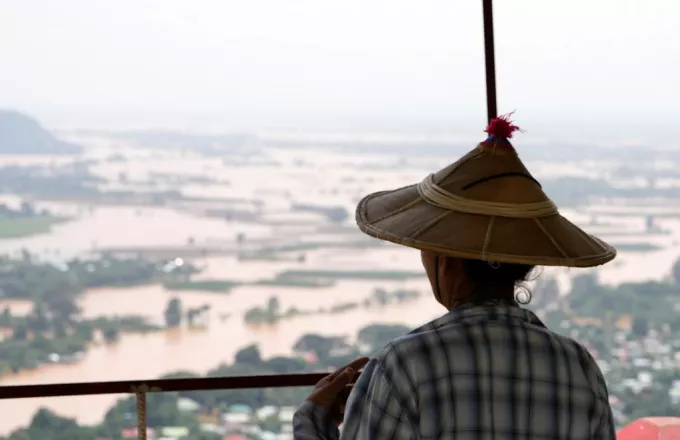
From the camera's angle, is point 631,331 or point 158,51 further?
point 158,51

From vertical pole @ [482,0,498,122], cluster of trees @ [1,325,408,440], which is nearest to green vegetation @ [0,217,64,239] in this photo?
cluster of trees @ [1,325,408,440]

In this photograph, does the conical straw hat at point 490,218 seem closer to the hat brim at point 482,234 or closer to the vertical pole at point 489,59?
the hat brim at point 482,234

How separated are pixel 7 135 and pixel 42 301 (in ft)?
3.48

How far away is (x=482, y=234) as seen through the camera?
4.99 feet

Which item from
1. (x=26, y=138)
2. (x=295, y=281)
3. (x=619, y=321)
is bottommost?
(x=619, y=321)

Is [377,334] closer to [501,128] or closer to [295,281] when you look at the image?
[295,281]

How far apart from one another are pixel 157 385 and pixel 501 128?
1.06 m

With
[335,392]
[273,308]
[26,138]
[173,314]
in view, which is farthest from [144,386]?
[26,138]

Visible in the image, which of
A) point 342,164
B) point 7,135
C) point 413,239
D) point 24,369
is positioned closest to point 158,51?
point 7,135

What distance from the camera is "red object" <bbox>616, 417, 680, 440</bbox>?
2.99 meters

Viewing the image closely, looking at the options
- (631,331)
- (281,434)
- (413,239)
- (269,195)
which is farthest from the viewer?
(269,195)

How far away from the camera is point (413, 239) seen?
5.15 feet

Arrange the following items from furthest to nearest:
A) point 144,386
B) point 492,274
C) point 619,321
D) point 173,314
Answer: point 173,314 < point 619,321 < point 144,386 < point 492,274

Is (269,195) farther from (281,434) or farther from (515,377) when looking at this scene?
(515,377)
